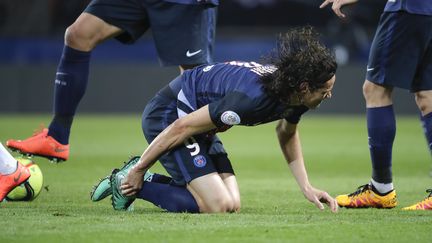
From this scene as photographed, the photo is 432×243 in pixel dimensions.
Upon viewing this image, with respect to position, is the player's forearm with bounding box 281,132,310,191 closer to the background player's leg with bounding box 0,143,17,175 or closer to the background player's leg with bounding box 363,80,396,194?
the background player's leg with bounding box 363,80,396,194

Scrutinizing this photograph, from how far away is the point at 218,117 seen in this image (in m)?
4.97

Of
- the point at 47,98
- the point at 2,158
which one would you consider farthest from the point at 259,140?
the point at 2,158

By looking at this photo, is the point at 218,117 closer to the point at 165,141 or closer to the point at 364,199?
the point at 165,141

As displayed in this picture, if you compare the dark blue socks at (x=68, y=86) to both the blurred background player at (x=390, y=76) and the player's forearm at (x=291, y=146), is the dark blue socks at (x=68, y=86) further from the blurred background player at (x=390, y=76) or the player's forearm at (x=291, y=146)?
the blurred background player at (x=390, y=76)

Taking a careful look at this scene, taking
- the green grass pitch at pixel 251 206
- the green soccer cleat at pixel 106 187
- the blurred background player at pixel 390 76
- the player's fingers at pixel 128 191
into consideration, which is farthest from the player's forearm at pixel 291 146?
the player's fingers at pixel 128 191

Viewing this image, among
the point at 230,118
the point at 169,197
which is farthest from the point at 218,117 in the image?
the point at 169,197

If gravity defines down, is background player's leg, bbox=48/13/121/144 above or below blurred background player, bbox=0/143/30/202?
above

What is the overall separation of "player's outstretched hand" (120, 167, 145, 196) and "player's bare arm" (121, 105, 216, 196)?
0.20 feet

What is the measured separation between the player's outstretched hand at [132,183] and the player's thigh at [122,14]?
1.19m

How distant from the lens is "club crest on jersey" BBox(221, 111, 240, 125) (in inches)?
195

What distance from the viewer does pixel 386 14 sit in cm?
584

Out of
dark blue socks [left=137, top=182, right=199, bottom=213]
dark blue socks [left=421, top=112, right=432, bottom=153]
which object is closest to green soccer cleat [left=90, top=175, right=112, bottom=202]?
dark blue socks [left=137, top=182, right=199, bottom=213]

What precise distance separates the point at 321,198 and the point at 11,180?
1896 mm

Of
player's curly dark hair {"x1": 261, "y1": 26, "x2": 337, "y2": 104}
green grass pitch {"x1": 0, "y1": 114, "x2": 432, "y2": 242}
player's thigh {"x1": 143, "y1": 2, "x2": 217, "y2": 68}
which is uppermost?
player's curly dark hair {"x1": 261, "y1": 26, "x2": 337, "y2": 104}
